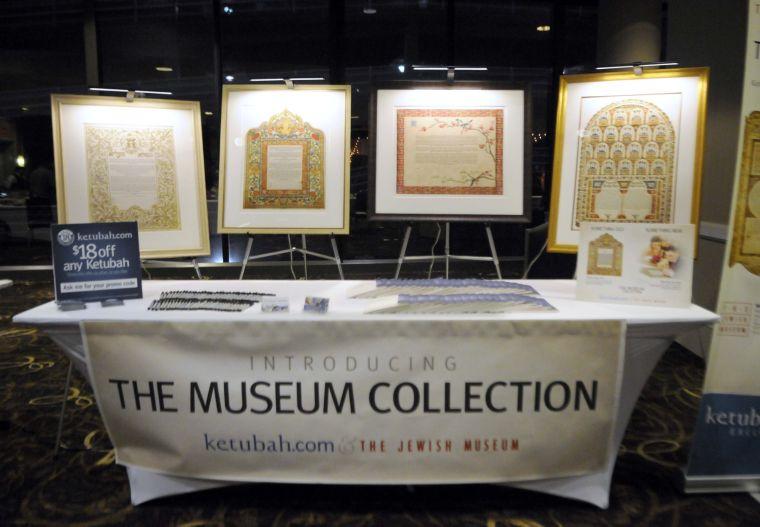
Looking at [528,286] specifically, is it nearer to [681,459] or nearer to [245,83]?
[681,459]

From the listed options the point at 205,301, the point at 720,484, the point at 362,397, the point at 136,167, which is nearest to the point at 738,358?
the point at 720,484

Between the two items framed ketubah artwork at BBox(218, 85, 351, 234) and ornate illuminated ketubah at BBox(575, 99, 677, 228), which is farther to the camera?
framed ketubah artwork at BBox(218, 85, 351, 234)

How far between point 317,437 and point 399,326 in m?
0.43

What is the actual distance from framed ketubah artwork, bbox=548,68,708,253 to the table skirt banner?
0.97 meters

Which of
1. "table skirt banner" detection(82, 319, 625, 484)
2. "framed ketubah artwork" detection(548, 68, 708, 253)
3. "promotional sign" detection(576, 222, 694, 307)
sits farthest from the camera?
"framed ketubah artwork" detection(548, 68, 708, 253)

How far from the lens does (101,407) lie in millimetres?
1695

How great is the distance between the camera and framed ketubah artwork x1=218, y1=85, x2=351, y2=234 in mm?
2836

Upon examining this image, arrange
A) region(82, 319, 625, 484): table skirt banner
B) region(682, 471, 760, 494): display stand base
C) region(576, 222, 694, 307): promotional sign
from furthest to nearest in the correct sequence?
region(682, 471, 760, 494): display stand base
region(576, 222, 694, 307): promotional sign
region(82, 319, 625, 484): table skirt banner

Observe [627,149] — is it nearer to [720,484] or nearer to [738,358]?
[738,358]

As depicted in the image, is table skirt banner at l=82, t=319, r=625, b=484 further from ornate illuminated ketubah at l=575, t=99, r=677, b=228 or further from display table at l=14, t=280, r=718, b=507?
ornate illuminated ketubah at l=575, t=99, r=677, b=228

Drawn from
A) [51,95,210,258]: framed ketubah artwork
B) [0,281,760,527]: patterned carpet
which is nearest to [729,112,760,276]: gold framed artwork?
[0,281,760,527]: patterned carpet

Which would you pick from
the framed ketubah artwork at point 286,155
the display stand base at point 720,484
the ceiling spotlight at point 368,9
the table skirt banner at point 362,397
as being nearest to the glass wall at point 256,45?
the ceiling spotlight at point 368,9

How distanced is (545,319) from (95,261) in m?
1.43

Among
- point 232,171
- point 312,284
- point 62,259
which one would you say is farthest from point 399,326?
point 232,171
